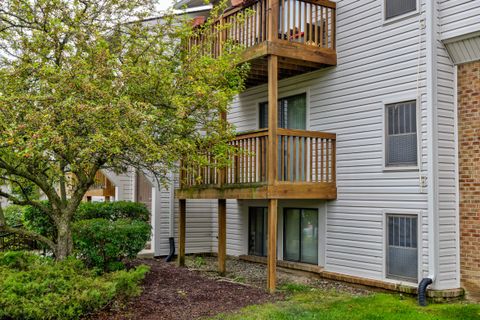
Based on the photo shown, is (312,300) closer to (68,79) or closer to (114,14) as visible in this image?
(68,79)

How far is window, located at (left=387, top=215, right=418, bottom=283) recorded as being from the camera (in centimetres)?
920

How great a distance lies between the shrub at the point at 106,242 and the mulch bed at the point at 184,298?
80cm

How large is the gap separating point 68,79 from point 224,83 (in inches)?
134

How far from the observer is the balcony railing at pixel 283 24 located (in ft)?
34.2

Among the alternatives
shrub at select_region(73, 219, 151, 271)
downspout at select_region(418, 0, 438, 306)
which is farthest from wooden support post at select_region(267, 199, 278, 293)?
shrub at select_region(73, 219, 151, 271)

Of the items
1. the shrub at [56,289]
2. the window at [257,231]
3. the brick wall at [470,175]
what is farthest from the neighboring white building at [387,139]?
the shrub at [56,289]

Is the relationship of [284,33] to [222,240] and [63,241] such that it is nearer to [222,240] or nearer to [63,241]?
[222,240]

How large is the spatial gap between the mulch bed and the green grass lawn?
51 centimetres

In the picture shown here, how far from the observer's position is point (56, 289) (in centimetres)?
755

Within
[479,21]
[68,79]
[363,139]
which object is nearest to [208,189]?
[363,139]

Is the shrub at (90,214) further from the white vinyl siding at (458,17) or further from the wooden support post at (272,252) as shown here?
the white vinyl siding at (458,17)

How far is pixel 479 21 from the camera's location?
852 cm

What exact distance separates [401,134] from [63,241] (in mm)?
6733

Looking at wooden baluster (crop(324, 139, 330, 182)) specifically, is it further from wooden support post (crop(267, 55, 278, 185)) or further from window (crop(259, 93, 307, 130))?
wooden support post (crop(267, 55, 278, 185))
